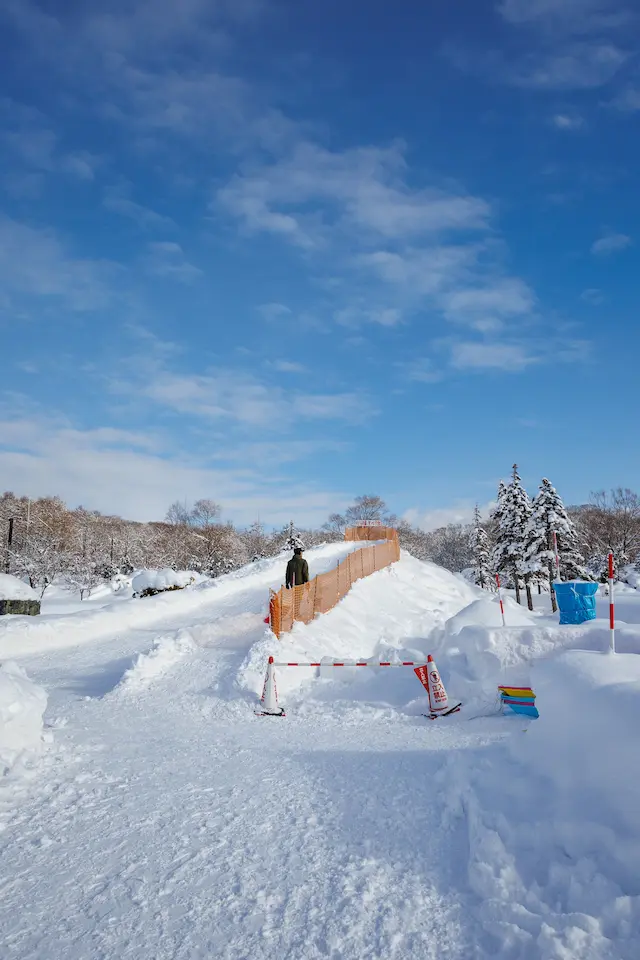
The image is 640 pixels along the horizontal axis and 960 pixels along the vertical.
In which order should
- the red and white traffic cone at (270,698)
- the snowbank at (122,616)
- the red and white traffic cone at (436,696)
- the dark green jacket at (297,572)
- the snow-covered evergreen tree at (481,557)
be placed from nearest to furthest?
the red and white traffic cone at (436,696) → the red and white traffic cone at (270,698) → the snowbank at (122,616) → the dark green jacket at (297,572) → the snow-covered evergreen tree at (481,557)

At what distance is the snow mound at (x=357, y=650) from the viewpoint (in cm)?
1051

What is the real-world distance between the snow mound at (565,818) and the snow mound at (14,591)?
706 inches

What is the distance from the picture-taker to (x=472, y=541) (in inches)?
2185

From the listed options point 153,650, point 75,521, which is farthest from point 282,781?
point 75,521

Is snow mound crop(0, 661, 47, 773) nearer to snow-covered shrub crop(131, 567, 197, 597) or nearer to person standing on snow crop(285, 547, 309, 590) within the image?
person standing on snow crop(285, 547, 309, 590)

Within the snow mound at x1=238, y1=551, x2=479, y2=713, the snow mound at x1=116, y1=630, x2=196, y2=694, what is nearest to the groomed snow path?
the snow mound at x1=238, y1=551, x2=479, y2=713

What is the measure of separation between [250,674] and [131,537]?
80.1 metres

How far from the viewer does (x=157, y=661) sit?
40.8 ft

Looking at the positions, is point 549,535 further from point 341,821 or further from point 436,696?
point 341,821

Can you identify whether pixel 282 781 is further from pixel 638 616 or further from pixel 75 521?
pixel 75 521

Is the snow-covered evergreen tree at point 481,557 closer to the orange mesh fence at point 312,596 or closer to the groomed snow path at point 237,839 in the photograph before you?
the orange mesh fence at point 312,596

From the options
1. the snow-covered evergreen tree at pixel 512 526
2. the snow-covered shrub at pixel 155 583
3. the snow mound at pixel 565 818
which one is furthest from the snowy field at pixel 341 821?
the snow-covered evergreen tree at pixel 512 526

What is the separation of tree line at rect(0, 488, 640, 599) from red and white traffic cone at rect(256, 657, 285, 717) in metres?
29.7

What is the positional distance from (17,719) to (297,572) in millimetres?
9520
